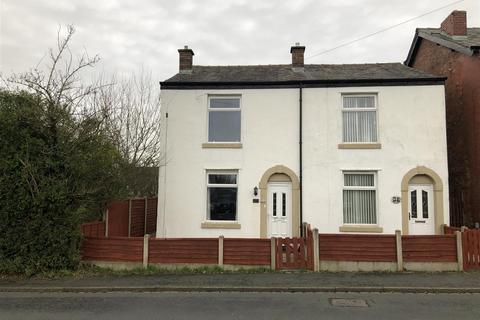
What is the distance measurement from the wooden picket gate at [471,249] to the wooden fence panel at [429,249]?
0.26m

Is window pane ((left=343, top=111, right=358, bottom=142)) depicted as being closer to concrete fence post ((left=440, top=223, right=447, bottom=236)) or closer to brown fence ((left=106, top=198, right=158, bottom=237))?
concrete fence post ((left=440, top=223, right=447, bottom=236))

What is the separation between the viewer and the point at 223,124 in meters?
14.9

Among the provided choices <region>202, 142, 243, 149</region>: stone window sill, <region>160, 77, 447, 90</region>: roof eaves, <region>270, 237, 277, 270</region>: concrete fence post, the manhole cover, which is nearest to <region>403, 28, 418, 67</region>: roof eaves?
<region>160, 77, 447, 90</region>: roof eaves

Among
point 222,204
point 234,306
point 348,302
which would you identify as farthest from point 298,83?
point 234,306

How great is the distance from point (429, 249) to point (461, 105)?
7525 mm

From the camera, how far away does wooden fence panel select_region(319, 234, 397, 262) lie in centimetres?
1003

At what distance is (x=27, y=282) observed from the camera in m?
9.17

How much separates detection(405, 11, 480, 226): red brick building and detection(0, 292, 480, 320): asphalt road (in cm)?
742

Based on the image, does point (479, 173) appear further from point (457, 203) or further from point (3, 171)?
point (3, 171)

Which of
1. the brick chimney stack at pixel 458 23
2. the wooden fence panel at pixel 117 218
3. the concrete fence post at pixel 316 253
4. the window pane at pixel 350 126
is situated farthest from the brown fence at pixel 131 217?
the brick chimney stack at pixel 458 23

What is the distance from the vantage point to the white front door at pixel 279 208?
14.2 m

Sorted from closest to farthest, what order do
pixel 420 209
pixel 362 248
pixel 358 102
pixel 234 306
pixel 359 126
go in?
pixel 234 306 < pixel 362 248 < pixel 420 209 < pixel 359 126 < pixel 358 102

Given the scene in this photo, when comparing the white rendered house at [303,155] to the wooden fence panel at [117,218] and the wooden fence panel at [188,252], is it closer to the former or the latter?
the wooden fence panel at [117,218]

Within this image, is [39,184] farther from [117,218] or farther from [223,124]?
[223,124]
